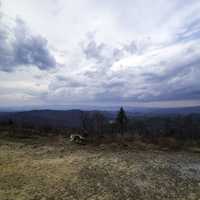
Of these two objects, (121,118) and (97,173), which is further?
(121,118)

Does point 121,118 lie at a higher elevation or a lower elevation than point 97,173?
higher

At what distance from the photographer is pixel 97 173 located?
7422 mm

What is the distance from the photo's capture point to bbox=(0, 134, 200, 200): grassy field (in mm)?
5812

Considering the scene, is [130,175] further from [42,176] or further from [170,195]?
[42,176]

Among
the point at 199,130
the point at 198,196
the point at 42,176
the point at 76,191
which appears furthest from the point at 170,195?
the point at 199,130

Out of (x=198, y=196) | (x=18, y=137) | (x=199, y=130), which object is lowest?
(x=199, y=130)

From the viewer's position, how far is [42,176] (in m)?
7.04

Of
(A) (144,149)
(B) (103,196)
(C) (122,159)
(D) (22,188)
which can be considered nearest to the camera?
(B) (103,196)

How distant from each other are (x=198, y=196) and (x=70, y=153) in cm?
671

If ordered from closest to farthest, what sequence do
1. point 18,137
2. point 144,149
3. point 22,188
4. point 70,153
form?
point 22,188 < point 70,153 < point 144,149 < point 18,137

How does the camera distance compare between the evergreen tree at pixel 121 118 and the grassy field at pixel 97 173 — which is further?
the evergreen tree at pixel 121 118

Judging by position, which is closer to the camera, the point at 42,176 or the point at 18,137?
the point at 42,176

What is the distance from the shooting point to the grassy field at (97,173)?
5812 mm

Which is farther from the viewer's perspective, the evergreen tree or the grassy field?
the evergreen tree
